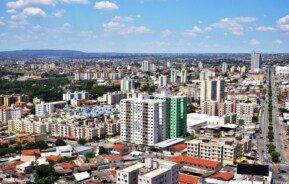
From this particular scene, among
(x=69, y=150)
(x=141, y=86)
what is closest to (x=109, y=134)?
Result: (x=69, y=150)

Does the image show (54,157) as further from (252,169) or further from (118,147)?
(252,169)

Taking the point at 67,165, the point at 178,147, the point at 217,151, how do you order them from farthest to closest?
1. the point at 178,147
2. the point at 217,151
3. the point at 67,165

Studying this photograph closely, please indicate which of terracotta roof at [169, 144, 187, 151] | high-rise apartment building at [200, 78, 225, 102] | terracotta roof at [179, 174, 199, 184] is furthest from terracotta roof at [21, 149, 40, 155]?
high-rise apartment building at [200, 78, 225, 102]

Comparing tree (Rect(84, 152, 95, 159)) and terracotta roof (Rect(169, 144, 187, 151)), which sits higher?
terracotta roof (Rect(169, 144, 187, 151))

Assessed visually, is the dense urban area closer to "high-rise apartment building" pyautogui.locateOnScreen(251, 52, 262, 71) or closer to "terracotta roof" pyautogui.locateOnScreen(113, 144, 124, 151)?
"terracotta roof" pyautogui.locateOnScreen(113, 144, 124, 151)

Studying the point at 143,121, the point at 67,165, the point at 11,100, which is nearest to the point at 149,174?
the point at 67,165

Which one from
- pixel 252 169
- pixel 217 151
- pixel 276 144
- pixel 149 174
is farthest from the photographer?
pixel 276 144

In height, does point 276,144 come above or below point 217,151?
below
